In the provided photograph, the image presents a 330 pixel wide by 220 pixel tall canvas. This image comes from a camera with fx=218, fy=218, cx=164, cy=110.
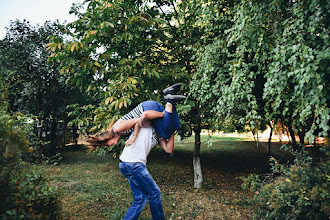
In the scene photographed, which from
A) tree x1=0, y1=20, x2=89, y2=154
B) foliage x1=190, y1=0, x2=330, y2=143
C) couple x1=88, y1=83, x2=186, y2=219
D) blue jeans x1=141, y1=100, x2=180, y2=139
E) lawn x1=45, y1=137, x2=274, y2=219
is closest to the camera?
blue jeans x1=141, y1=100, x2=180, y2=139

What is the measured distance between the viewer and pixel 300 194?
3.44 metres

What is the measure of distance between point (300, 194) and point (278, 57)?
7.30 feet

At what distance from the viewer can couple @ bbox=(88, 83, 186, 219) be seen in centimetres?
271

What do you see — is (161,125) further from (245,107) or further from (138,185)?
(245,107)

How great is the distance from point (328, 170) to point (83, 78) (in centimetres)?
538

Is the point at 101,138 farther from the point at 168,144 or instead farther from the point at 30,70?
the point at 30,70

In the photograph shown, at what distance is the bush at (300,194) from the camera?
323cm

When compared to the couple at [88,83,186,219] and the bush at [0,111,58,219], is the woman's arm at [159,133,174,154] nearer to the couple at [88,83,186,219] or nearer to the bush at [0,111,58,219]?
the couple at [88,83,186,219]

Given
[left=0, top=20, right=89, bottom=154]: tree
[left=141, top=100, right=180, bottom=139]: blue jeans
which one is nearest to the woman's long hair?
[left=141, top=100, right=180, bottom=139]: blue jeans

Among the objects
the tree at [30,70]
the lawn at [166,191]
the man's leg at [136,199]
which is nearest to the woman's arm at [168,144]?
the man's leg at [136,199]

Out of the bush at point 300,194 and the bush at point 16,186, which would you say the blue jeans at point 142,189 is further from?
the bush at point 300,194

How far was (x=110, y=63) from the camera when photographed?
5.79 m

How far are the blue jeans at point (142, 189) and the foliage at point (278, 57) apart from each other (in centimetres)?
228

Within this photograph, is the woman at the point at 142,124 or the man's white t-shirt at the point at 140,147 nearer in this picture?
the woman at the point at 142,124
